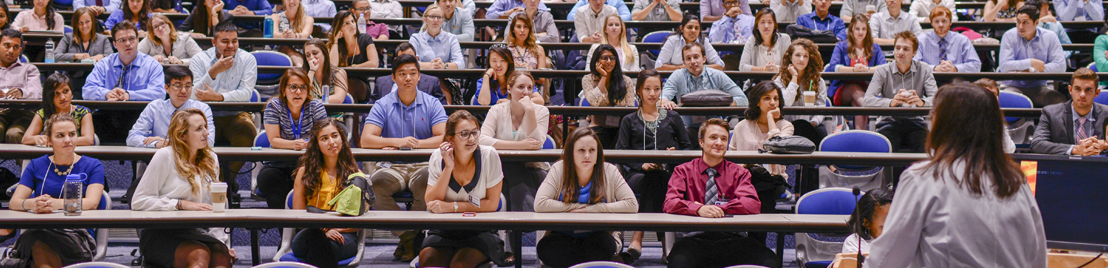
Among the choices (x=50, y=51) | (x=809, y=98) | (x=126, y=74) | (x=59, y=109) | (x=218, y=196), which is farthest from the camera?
(x=50, y=51)

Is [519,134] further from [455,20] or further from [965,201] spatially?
[965,201]

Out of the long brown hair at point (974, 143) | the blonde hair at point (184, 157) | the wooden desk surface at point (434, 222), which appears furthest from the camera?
the blonde hair at point (184, 157)

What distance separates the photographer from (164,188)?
11.8 feet

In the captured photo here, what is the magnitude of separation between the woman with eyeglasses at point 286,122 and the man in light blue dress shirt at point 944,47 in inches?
172

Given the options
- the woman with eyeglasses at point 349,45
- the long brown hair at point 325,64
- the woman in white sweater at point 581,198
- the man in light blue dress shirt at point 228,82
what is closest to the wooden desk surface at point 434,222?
the woman in white sweater at point 581,198

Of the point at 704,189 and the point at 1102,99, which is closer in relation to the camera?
the point at 704,189

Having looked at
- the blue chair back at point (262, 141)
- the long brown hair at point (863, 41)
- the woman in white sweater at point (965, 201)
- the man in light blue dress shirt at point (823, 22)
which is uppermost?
the man in light blue dress shirt at point (823, 22)

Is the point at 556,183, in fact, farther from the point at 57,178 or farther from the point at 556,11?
the point at 556,11

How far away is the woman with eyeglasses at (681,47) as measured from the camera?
20.4 ft

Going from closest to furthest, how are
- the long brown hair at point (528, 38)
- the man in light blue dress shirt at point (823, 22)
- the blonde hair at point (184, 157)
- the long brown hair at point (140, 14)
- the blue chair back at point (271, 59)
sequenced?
the blonde hair at point (184, 157), the long brown hair at point (528, 38), the blue chair back at point (271, 59), the long brown hair at point (140, 14), the man in light blue dress shirt at point (823, 22)

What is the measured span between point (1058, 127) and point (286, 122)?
4.18 metres

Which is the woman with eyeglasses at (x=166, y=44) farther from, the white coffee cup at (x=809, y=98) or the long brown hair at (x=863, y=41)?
the long brown hair at (x=863, y=41)

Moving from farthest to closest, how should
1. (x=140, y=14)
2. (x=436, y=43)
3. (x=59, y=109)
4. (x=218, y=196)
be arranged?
(x=140, y=14) → (x=436, y=43) → (x=59, y=109) → (x=218, y=196)

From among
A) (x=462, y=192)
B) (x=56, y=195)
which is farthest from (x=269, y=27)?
(x=462, y=192)
